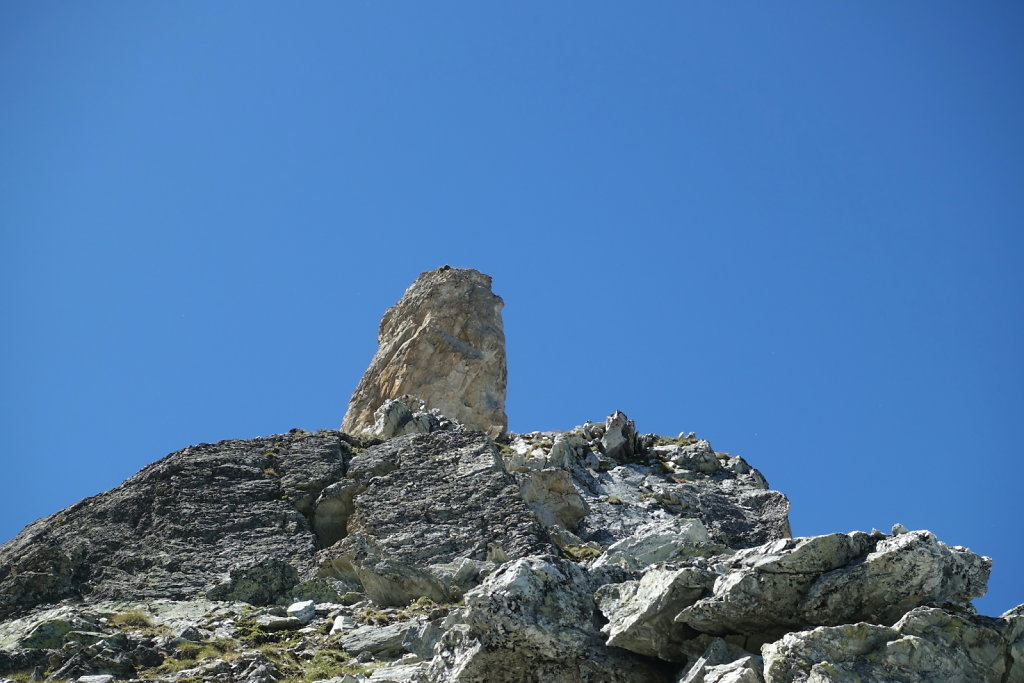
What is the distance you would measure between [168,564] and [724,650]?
17.5 m

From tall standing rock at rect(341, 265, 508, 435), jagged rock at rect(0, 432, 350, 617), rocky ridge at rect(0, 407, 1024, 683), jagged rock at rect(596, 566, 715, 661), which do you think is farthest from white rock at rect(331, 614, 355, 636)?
tall standing rock at rect(341, 265, 508, 435)

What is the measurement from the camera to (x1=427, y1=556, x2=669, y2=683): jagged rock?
48.6 feet

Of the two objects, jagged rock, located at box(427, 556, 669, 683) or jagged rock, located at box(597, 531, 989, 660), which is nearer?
jagged rock, located at box(597, 531, 989, 660)

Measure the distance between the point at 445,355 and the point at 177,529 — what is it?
31353 millimetres

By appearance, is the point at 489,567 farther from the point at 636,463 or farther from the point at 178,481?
the point at 636,463

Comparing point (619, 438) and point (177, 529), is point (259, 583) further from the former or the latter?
point (619, 438)

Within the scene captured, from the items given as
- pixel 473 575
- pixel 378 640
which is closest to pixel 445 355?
pixel 473 575

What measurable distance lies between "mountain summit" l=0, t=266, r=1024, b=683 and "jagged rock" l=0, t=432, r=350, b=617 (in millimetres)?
68

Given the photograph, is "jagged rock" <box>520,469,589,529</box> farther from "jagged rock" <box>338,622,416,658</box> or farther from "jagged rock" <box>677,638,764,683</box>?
"jagged rock" <box>677,638,764,683</box>

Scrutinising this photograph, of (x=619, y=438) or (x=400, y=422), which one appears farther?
(x=619, y=438)

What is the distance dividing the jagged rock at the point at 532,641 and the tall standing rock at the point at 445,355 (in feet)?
131

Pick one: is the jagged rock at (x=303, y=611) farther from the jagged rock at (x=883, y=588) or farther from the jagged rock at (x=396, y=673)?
the jagged rock at (x=883, y=588)

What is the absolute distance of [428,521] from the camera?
2750 centimetres

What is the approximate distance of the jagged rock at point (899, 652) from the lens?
41.3 feet
